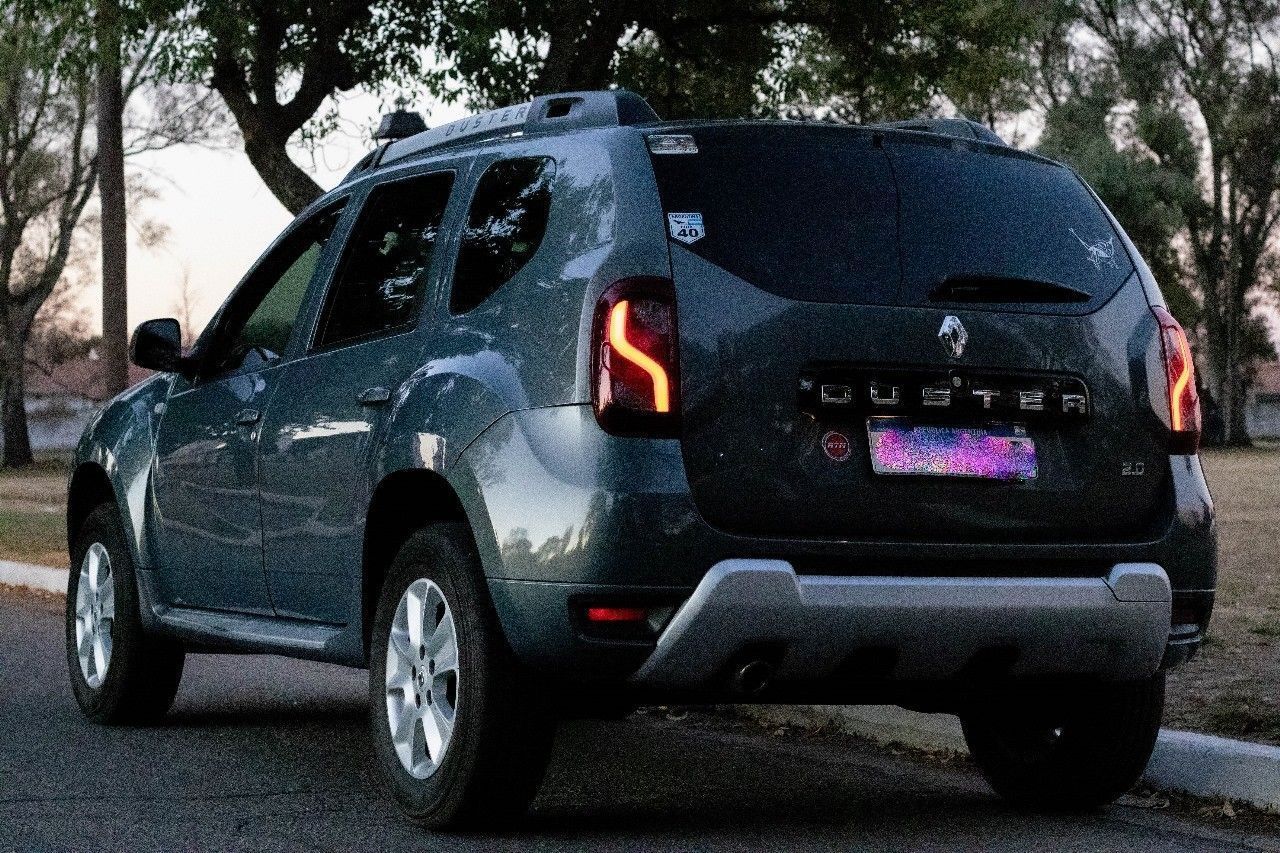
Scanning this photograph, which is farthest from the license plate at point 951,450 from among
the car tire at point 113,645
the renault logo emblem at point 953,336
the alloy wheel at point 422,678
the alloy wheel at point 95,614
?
the alloy wheel at point 95,614

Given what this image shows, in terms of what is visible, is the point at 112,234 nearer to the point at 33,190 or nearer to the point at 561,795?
the point at 561,795

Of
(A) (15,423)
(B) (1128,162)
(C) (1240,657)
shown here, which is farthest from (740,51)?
(A) (15,423)

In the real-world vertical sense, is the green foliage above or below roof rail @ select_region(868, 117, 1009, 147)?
above

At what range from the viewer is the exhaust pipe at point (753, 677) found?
15.8ft

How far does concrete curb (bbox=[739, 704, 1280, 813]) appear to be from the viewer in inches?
228

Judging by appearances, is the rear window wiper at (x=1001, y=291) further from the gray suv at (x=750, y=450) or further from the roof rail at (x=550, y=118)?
the roof rail at (x=550, y=118)

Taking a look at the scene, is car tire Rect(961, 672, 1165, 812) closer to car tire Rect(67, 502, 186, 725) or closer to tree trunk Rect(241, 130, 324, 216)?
car tire Rect(67, 502, 186, 725)

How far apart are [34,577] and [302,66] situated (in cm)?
429

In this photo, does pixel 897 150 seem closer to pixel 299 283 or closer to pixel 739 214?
pixel 739 214

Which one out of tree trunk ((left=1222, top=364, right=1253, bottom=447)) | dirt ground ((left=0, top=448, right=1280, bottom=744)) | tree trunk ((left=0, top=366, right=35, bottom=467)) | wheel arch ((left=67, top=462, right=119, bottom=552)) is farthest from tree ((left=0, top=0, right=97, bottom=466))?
wheel arch ((left=67, top=462, right=119, bottom=552))

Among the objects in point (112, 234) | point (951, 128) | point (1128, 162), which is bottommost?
point (951, 128)

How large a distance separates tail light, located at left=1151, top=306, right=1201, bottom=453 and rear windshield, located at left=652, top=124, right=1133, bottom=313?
0.19 metres

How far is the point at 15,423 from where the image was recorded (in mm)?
54344

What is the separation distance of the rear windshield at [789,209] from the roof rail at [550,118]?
0.34 metres
